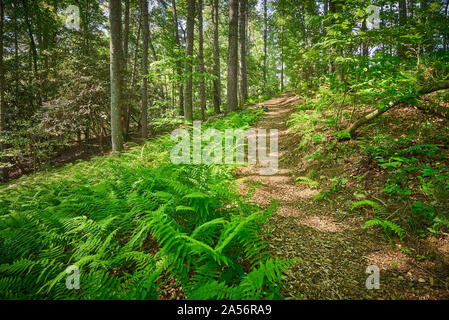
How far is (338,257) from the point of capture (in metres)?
2.41

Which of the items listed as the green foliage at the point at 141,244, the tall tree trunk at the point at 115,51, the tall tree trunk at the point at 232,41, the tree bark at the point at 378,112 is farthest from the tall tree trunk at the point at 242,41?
Result: the green foliage at the point at 141,244

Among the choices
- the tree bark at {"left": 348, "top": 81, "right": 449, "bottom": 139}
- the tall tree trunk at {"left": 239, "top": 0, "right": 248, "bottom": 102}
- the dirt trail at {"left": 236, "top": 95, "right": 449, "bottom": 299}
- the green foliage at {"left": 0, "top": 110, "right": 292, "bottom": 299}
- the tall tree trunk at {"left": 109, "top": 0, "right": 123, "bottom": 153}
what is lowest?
the dirt trail at {"left": 236, "top": 95, "right": 449, "bottom": 299}

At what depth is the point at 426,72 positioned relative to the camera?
408 centimetres

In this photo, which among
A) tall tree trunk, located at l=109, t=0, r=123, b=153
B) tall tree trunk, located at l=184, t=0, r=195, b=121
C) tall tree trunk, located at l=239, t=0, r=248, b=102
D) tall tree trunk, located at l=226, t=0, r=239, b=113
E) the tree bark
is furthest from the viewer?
tall tree trunk, located at l=239, t=0, r=248, b=102

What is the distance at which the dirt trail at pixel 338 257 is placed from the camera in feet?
6.34

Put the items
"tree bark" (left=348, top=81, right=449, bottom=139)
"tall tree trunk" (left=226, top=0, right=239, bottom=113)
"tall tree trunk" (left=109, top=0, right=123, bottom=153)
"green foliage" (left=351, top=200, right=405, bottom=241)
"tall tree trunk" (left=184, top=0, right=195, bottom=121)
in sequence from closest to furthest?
"green foliage" (left=351, top=200, right=405, bottom=241)
"tree bark" (left=348, top=81, right=449, bottom=139)
"tall tree trunk" (left=109, top=0, right=123, bottom=153)
"tall tree trunk" (left=184, top=0, right=195, bottom=121)
"tall tree trunk" (left=226, top=0, right=239, bottom=113)

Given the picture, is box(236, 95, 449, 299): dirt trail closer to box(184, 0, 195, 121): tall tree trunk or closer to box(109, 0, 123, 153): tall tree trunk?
box(184, 0, 195, 121): tall tree trunk

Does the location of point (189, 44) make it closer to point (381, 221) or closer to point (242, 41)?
point (381, 221)

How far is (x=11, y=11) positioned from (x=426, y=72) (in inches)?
752

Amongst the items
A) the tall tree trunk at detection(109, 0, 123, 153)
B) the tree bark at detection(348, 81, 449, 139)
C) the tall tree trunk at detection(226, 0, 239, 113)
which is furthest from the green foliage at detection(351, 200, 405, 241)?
the tall tree trunk at detection(226, 0, 239, 113)

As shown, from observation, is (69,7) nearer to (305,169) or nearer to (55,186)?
(55,186)

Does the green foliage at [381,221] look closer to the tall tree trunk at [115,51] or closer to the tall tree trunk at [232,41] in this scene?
the tall tree trunk at [115,51]

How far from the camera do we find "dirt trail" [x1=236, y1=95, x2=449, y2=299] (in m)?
1.93

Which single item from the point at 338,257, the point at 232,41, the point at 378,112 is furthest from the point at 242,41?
the point at 338,257
